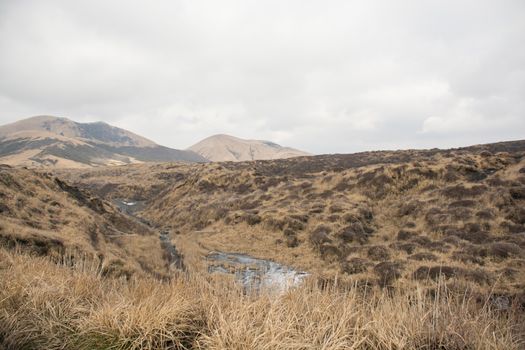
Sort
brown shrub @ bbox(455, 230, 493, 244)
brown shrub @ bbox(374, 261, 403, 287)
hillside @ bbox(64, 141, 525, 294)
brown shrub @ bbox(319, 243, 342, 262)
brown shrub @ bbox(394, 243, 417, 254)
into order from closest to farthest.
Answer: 1. brown shrub @ bbox(374, 261, 403, 287)
2. hillside @ bbox(64, 141, 525, 294)
3. brown shrub @ bbox(455, 230, 493, 244)
4. brown shrub @ bbox(394, 243, 417, 254)
5. brown shrub @ bbox(319, 243, 342, 262)

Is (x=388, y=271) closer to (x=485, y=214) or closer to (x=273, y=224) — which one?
(x=485, y=214)

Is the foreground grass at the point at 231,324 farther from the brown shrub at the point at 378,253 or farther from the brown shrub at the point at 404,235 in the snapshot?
the brown shrub at the point at 404,235

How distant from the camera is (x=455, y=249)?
1841 centimetres

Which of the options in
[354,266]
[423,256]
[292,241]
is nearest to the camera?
[423,256]

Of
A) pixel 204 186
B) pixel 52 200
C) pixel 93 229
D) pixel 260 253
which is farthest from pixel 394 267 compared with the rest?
pixel 204 186

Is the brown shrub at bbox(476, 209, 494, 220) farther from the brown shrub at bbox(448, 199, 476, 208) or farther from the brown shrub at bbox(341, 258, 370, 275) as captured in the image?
the brown shrub at bbox(341, 258, 370, 275)

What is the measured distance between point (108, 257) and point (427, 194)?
26093 millimetres

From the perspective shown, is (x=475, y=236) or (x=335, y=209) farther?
(x=335, y=209)

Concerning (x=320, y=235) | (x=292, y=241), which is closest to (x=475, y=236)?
(x=320, y=235)

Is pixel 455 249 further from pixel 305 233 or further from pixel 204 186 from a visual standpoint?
pixel 204 186

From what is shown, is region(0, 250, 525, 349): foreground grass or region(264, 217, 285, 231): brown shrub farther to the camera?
region(264, 217, 285, 231): brown shrub

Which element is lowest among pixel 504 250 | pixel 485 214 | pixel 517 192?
pixel 504 250

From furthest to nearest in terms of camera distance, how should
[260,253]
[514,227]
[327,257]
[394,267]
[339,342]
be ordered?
1. [260,253]
2. [327,257]
3. [514,227]
4. [394,267]
5. [339,342]

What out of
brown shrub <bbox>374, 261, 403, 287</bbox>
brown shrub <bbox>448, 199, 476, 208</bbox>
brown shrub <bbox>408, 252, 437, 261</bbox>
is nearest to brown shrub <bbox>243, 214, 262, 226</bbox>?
brown shrub <bbox>374, 261, 403, 287</bbox>
